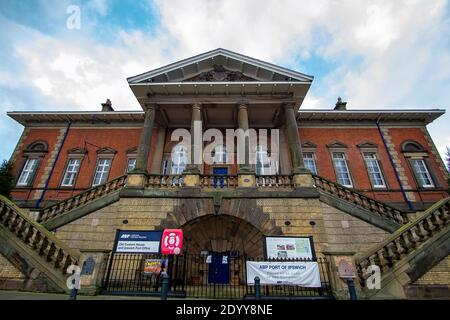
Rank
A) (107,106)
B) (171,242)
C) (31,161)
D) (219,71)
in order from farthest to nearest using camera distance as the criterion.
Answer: (107,106)
(31,161)
(219,71)
(171,242)

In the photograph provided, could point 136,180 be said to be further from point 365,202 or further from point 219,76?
point 365,202

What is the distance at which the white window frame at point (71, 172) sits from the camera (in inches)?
627

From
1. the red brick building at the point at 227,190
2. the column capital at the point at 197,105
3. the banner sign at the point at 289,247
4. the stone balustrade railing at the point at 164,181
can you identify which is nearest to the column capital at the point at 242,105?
the red brick building at the point at 227,190

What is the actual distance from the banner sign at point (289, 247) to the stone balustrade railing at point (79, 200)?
8.23 metres

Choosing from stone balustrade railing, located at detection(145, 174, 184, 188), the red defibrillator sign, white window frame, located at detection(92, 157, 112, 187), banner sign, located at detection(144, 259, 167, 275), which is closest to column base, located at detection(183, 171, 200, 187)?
stone balustrade railing, located at detection(145, 174, 184, 188)

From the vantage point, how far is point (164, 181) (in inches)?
461

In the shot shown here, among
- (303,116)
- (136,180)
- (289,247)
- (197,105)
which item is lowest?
(289,247)

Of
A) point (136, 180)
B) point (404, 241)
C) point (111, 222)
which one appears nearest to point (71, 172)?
point (136, 180)

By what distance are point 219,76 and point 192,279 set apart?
39.3 ft

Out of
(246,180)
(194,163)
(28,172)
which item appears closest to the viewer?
(246,180)

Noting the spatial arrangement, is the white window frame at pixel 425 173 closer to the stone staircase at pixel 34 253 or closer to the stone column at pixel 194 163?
the stone column at pixel 194 163

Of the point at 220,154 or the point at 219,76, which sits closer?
the point at 219,76
